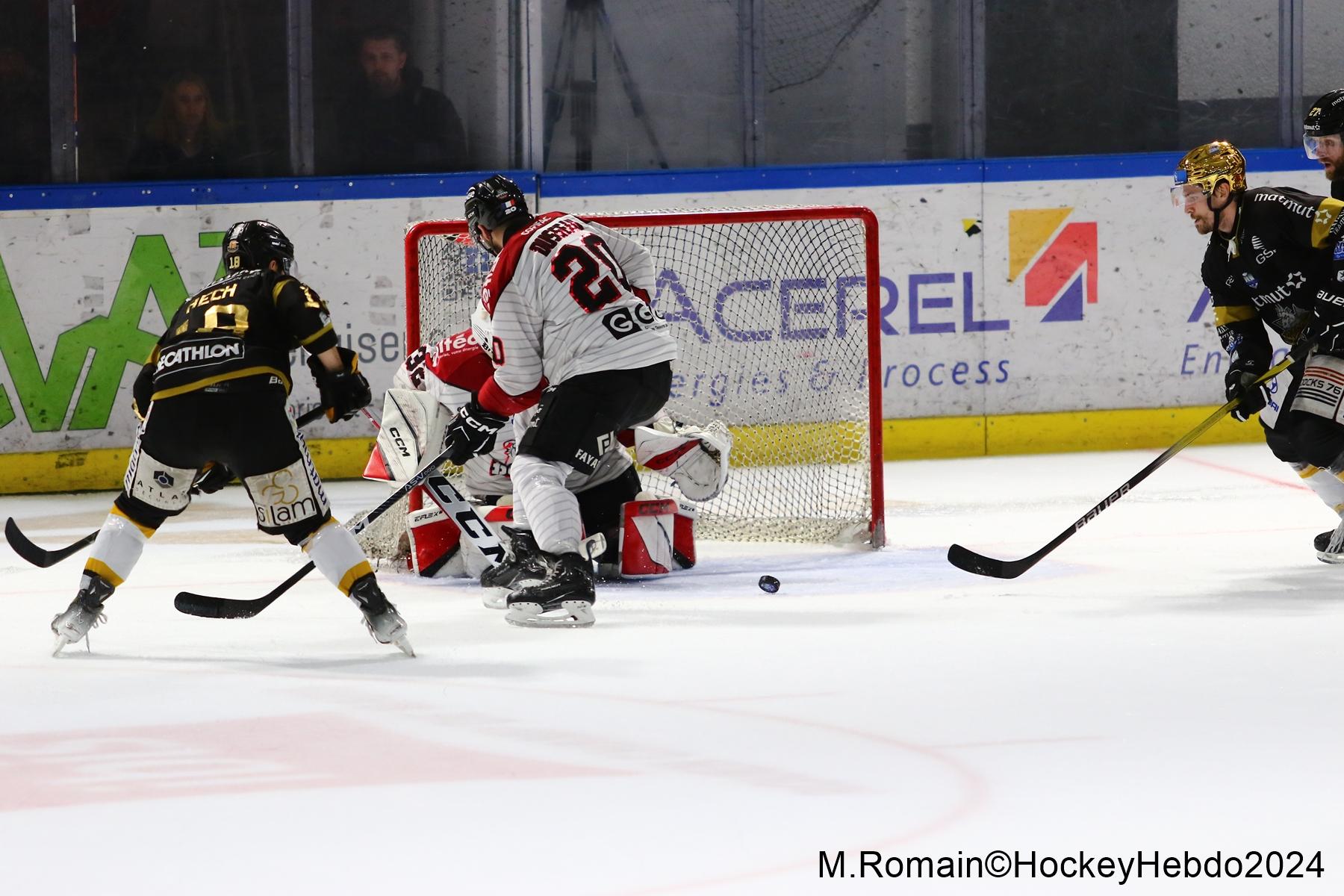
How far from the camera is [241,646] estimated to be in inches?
143

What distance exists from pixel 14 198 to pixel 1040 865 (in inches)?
213

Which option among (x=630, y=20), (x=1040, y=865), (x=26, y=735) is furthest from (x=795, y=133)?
(x=1040, y=865)

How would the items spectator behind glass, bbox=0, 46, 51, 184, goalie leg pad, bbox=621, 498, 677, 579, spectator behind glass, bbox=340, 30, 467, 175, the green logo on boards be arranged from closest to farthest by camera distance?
goalie leg pad, bbox=621, 498, 677, 579, the green logo on boards, spectator behind glass, bbox=0, 46, 51, 184, spectator behind glass, bbox=340, 30, 467, 175

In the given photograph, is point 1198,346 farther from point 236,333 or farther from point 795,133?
point 236,333

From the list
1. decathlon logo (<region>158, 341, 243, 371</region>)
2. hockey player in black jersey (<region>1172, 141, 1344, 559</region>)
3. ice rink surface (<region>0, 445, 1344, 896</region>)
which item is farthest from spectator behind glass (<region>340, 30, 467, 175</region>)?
decathlon logo (<region>158, 341, 243, 371</region>)

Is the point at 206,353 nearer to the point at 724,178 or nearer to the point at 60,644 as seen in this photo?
the point at 60,644

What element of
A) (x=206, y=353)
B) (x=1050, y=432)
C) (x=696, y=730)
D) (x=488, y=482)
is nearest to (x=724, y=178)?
(x=1050, y=432)

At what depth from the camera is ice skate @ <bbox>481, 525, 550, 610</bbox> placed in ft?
13.9

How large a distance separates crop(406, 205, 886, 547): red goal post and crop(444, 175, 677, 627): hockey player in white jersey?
1.07 m

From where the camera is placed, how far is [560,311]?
153 inches

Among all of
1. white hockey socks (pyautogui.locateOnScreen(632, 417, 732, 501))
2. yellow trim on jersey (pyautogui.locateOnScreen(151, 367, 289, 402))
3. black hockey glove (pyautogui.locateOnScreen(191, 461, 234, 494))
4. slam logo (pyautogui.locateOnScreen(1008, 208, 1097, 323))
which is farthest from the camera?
slam logo (pyautogui.locateOnScreen(1008, 208, 1097, 323))

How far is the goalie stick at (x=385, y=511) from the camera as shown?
3.58 metres

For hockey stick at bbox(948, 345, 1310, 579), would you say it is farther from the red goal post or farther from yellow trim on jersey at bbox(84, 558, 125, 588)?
yellow trim on jersey at bbox(84, 558, 125, 588)

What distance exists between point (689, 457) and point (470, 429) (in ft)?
3.03
